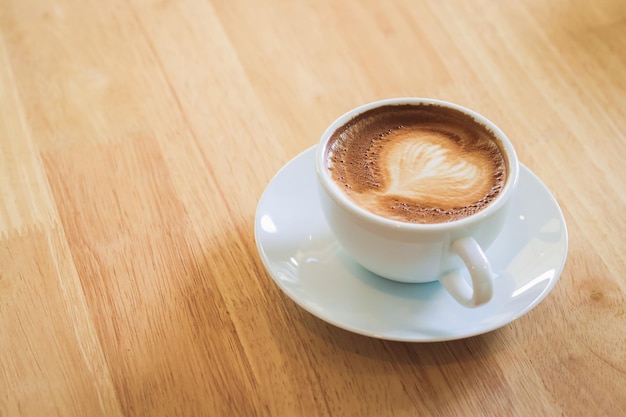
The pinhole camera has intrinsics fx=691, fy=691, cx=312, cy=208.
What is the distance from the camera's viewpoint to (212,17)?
3.42ft

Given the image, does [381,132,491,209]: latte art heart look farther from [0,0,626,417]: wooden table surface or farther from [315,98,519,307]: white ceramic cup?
[0,0,626,417]: wooden table surface

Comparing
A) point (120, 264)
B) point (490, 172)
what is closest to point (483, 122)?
point (490, 172)

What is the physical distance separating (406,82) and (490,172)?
318 mm

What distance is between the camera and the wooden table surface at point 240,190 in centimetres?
62

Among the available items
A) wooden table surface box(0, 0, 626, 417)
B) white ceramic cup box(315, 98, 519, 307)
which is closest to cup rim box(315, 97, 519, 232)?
white ceramic cup box(315, 98, 519, 307)

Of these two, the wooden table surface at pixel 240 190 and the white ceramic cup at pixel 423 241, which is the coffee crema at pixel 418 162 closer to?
the white ceramic cup at pixel 423 241

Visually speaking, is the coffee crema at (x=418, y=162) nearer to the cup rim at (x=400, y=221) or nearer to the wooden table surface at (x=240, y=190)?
the cup rim at (x=400, y=221)

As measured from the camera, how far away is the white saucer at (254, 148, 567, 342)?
62 cm

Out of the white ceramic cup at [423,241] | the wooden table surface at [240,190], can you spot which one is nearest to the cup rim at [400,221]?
the white ceramic cup at [423,241]

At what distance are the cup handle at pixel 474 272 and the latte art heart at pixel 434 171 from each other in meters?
0.05

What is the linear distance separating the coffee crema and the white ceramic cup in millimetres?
18

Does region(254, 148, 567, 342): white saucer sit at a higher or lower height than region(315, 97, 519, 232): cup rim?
lower

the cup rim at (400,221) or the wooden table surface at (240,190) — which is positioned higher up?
the cup rim at (400,221)

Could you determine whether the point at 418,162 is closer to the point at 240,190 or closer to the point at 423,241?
the point at 423,241
